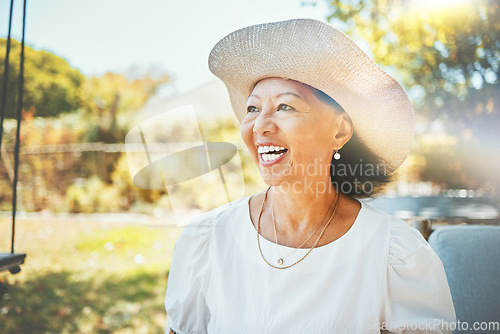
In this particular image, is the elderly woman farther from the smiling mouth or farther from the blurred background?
the blurred background

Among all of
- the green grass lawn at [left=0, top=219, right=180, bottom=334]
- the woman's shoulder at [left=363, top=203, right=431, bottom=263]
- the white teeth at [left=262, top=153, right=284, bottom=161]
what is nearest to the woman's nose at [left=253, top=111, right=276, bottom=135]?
the white teeth at [left=262, top=153, right=284, bottom=161]

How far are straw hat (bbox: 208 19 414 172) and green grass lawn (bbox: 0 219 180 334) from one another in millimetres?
2228

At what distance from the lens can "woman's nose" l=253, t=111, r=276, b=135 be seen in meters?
1.49

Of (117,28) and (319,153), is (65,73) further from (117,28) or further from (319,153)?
(319,153)

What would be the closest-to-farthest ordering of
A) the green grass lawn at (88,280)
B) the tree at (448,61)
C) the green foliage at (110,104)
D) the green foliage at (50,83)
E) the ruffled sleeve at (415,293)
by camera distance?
the ruffled sleeve at (415,293), the green grass lawn at (88,280), the tree at (448,61), the green foliage at (110,104), the green foliage at (50,83)

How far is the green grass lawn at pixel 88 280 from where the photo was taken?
3357mm

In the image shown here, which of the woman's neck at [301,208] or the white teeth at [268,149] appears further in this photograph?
the woman's neck at [301,208]

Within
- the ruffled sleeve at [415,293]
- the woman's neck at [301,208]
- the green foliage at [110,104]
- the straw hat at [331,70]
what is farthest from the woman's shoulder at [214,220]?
the green foliage at [110,104]

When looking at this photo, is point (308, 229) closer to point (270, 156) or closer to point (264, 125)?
point (270, 156)

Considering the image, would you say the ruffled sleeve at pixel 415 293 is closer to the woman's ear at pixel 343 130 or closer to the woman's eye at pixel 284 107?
the woman's ear at pixel 343 130

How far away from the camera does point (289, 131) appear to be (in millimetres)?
1482

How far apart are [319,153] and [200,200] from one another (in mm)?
5335

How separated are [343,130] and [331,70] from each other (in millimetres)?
310

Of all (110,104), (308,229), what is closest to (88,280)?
(308,229)
